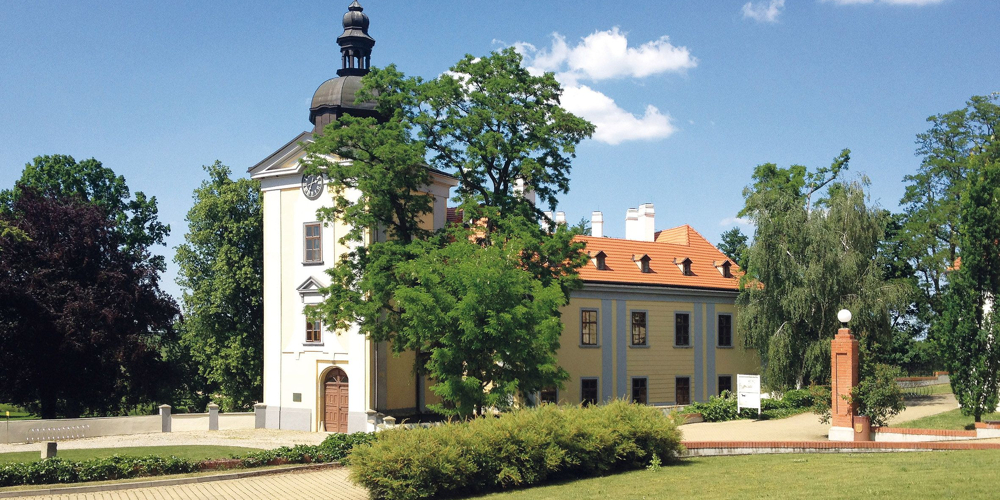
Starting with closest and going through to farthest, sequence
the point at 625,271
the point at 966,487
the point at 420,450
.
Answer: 1. the point at 966,487
2. the point at 420,450
3. the point at 625,271

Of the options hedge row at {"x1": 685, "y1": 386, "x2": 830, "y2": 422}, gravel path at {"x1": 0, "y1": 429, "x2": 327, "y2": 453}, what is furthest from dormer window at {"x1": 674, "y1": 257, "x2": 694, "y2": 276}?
gravel path at {"x1": 0, "y1": 429, "x2": 327, "y2": 453}

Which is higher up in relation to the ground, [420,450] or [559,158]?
[559,158]

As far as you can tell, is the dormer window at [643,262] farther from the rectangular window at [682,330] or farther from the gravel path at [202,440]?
the gravel path at [202,440]

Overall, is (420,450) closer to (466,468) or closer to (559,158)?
(466,468)

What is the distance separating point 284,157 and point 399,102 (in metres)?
6.78

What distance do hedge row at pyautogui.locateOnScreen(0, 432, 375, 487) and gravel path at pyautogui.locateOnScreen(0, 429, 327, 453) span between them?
23.3ft

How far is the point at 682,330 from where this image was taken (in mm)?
37156

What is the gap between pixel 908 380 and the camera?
138 feet

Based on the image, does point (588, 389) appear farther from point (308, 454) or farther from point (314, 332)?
point (308, 454)

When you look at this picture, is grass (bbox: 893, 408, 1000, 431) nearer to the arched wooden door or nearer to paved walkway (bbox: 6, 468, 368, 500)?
paved walkway (bbox: 6, 468, 368, 500)

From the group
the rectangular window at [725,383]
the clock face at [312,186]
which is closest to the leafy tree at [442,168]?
the clock face at [312,186]

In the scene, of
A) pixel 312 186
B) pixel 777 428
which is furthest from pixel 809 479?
pixel 312 186

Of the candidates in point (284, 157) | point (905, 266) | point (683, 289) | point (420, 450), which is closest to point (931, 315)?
point (905, 266)

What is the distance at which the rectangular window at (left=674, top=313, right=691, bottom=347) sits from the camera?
37000 millimetres
